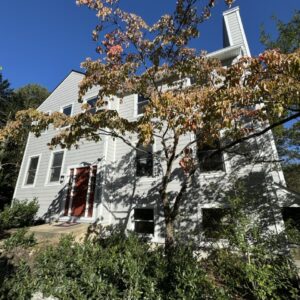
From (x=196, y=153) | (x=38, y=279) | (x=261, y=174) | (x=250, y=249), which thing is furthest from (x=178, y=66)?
(x=38, y=279)

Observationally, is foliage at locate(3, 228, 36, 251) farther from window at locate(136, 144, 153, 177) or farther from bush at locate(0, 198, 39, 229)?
window at locate(136, 144, 153, 177)

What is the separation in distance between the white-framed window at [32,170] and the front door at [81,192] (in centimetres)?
352

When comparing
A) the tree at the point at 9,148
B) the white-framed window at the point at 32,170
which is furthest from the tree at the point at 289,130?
the tree at the point at 9,148

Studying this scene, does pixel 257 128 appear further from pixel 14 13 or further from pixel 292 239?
pixel 14 13

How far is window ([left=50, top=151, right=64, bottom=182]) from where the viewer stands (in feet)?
37.9

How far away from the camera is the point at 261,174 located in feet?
23.5

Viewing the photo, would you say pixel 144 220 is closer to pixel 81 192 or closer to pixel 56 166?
pixel 81 192

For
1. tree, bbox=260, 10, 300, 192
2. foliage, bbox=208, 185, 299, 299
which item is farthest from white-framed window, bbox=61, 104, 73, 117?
tree, bbox=260, 10, 300, 192

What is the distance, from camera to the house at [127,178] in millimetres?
7621

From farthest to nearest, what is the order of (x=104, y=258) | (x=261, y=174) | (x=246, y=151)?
1. (x=246, y=151)
2. (x=261, y=174)
3. (x=104, y=258)

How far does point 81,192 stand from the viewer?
404 inches

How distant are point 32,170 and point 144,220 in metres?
8.25

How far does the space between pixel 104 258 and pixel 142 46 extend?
584 centimetres

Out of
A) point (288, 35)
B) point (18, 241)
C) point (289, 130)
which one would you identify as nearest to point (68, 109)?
point (18, 241)
